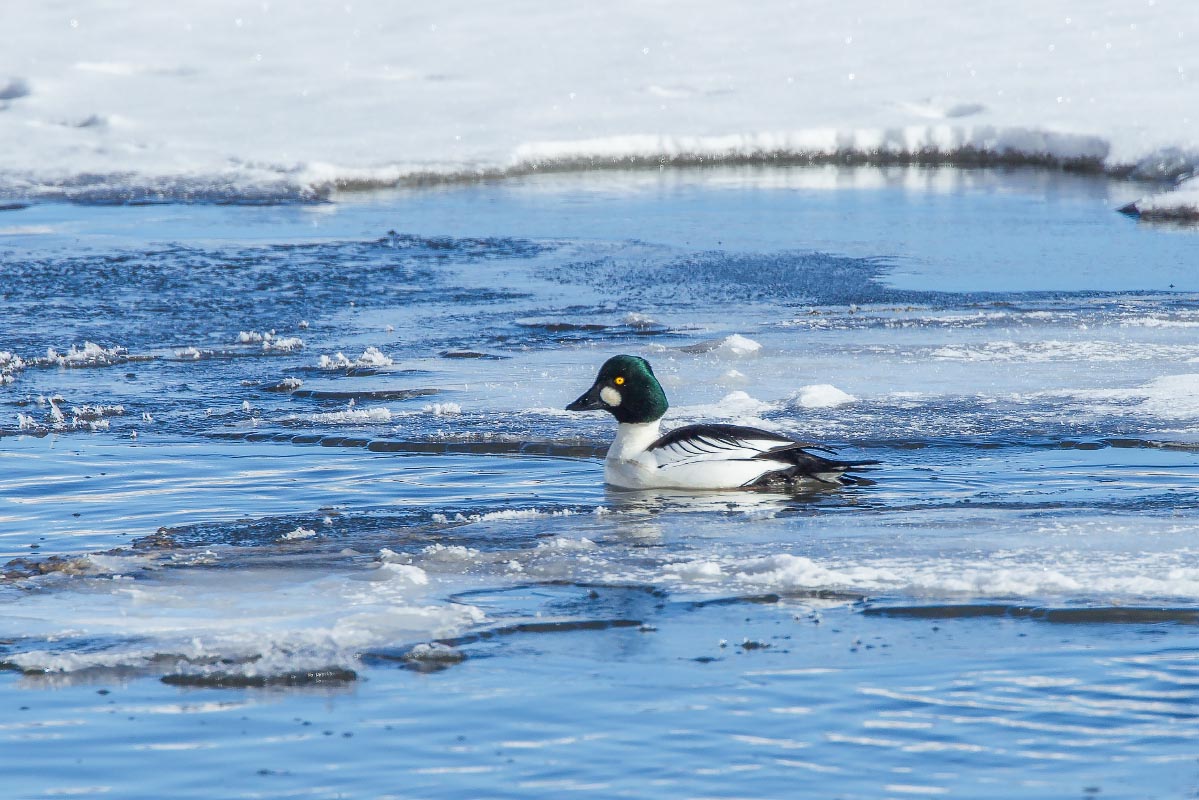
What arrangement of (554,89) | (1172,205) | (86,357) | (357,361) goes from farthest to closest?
(554,89)
(1172,205)
(86,357)
(357,361)

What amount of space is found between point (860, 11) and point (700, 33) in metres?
2.61

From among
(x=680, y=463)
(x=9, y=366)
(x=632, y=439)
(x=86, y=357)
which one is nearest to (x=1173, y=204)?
(x=632, y=439)

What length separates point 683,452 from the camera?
6.73m

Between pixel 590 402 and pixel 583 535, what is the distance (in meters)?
1.25

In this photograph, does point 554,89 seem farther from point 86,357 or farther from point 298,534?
point 298,534

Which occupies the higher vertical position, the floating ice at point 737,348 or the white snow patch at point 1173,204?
the white snow patch at point 1173,204

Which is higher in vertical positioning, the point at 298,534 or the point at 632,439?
the point at 632,439

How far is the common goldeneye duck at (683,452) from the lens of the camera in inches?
260

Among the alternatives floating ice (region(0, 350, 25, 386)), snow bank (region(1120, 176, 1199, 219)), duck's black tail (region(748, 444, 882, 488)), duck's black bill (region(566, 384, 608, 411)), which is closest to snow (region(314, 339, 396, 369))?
floating ice (region(0, 350, 25, 386))

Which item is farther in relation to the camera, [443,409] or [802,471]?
[443,409]

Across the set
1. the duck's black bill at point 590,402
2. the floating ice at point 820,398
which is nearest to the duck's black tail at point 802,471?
the duck's black bill at point 590,402

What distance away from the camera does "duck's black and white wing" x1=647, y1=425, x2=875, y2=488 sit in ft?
21.6

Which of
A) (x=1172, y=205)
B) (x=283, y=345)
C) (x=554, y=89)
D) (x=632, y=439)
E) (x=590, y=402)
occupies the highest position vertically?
(x=554, y=89)

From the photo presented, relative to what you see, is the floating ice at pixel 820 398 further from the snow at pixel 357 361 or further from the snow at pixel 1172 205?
the snow at pixel 1172 205
